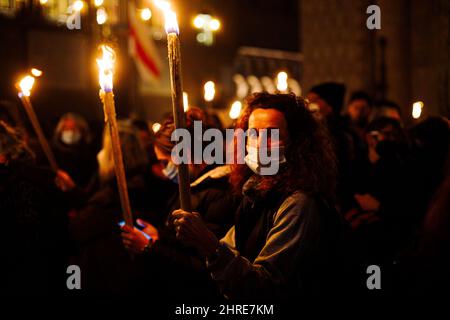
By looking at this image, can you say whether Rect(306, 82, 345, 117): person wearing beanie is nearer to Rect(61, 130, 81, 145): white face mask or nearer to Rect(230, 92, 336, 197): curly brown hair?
Rect(230, 92, 336, 197): curly brown hair

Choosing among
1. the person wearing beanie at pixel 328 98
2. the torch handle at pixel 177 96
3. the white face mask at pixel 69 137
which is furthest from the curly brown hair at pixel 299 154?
the white face mask at pixel 69 137

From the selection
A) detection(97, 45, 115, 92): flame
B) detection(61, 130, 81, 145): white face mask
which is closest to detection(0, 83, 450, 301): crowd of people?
detection(97, 45, 115, 92): flame

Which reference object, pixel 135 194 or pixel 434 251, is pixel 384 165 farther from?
pixel 434 251

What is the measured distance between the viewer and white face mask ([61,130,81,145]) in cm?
709

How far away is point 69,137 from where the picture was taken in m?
7.09

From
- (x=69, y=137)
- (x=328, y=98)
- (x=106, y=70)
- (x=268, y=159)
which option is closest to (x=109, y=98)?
(x=106, y=70)

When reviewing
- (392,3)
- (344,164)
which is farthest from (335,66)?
(344,164)

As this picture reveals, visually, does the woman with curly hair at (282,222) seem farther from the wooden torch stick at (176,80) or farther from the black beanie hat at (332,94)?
the black beanie hat at (332,94)

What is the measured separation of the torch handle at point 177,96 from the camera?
7.16 feet

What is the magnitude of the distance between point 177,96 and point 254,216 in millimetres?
779

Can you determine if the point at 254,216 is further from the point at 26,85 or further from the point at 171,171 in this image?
the point at 26,85

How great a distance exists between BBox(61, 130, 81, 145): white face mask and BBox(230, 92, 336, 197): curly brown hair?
14.4 ft

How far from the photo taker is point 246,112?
3100mm

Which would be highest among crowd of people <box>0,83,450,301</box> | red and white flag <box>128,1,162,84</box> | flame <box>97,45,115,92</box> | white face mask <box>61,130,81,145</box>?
red and white flag <box>128,1,162,84</box>
